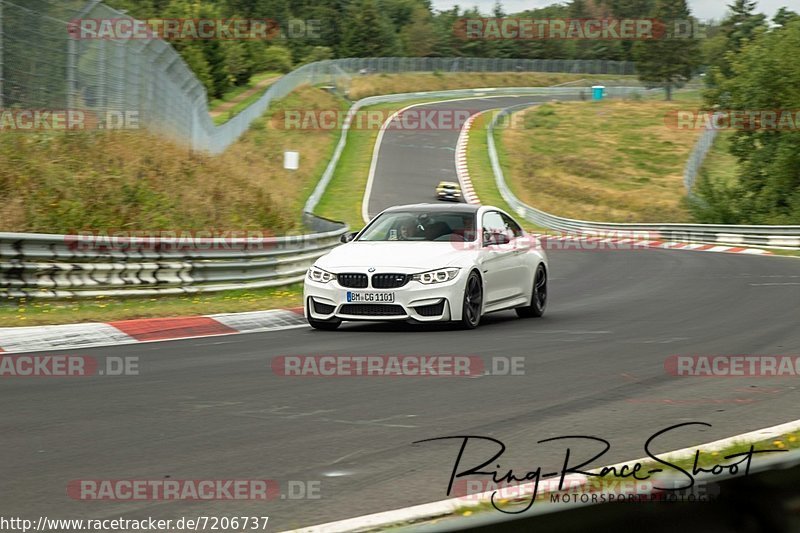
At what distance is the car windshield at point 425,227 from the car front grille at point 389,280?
3.54ft

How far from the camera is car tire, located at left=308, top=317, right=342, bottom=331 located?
1278 cm

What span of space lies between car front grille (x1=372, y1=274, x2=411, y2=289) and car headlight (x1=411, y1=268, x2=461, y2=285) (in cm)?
11

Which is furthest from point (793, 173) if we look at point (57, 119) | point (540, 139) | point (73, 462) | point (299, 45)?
point (299, 45)

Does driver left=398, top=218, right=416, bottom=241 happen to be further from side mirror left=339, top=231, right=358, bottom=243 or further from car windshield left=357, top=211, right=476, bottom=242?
side mirror left=339, top=231, right=358, bottom=243

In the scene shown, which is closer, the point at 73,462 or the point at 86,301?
the point at 73,462

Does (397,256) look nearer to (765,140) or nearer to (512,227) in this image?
(512,227)

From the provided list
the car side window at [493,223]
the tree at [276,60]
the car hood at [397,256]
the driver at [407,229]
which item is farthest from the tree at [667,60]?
the car hood at [397,256]

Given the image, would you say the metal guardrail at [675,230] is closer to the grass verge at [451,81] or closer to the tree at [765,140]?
the tree at [765,140]

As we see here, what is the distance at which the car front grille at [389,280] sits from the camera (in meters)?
12.4

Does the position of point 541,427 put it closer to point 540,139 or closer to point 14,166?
point 14,166

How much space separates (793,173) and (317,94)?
35.7m

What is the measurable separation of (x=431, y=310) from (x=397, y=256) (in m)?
0.74

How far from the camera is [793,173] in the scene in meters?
47.0

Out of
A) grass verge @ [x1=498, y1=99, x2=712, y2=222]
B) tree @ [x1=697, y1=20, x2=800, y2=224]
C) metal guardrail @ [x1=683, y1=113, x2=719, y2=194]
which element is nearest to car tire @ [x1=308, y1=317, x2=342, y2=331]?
tree @ [x1=697, y1=20, x2=800, y2=224]
